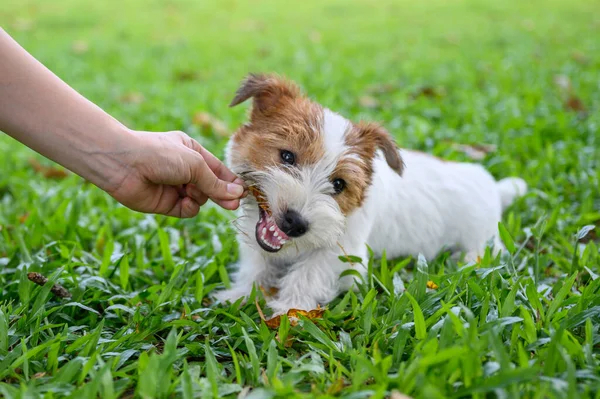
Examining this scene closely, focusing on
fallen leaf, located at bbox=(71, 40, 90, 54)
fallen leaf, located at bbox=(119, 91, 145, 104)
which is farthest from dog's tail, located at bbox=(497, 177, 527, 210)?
fallen leaf, located at bbox=(71, 40, 90, 54)

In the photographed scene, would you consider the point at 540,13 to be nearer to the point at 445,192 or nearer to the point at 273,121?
the point at 445,192

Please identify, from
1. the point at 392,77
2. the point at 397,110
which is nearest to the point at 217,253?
the point at 397,110

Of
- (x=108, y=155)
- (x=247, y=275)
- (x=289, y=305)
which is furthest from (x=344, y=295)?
(x=108, y=155)

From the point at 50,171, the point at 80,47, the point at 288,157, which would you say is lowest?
the point at 80,47

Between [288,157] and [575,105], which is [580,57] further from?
[288,157]

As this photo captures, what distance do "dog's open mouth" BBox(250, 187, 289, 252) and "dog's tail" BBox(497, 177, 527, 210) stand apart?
244cm

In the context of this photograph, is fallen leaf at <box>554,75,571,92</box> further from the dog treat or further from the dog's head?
the dog treat

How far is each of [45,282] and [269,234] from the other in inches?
49.4

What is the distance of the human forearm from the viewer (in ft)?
9.16

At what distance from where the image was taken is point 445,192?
4363 millimetres

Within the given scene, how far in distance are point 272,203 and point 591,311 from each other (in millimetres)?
1616

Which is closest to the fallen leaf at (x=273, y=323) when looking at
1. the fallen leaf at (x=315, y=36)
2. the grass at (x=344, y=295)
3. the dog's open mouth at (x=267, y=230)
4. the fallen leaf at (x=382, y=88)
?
the grass at (x=344, y=295)

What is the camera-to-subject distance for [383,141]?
11.5 feet

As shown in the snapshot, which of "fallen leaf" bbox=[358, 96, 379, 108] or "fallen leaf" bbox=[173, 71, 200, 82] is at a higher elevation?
"fallen leaf" bbox=[358, 96, 379, 108]
